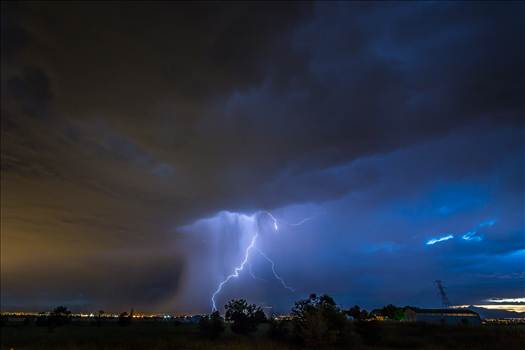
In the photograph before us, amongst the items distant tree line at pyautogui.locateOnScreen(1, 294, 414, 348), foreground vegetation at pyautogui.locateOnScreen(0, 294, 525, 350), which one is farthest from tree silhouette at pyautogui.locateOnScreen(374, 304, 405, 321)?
distant tree line at pyautogui.locateOnScreen(1, 294, 414, 348)

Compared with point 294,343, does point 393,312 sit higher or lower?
lower

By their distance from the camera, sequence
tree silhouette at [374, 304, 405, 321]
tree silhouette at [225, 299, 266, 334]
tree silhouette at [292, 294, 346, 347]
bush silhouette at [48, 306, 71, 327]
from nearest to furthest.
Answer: tree silhouette at [292, 294, 346, 347] < tree silhouette at [225, 299, 266, 334] < bush silhouette at [48, 306, 71, 327] < tree silhouette at [374, 304, 405, 321]

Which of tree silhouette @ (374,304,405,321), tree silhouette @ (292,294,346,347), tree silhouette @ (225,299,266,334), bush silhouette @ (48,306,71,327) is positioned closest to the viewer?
tree silhouette @ (292,294,346,347)

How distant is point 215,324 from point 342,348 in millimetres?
15916

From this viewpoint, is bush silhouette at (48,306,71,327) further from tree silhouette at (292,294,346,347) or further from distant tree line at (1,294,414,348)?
tree silhouette at (292,294,346,347)

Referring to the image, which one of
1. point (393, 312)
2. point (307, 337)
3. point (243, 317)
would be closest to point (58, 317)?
point (243, 317)

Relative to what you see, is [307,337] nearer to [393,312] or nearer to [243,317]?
[243,317]

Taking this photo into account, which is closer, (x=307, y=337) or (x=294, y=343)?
(x=307, y=337)

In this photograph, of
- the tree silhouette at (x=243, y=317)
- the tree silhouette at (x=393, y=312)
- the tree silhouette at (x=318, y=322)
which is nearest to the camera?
the tree silhouette at (x=318, y=322)

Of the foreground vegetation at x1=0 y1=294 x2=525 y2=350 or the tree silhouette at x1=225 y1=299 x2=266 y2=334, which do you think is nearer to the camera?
the foreground vegetation at x1=0 y1=294 x2=525 y2=350

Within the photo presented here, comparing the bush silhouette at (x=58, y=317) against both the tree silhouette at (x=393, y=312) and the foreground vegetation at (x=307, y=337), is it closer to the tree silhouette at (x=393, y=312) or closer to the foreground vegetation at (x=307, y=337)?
the foreground vegetation at (x=307, y=337)

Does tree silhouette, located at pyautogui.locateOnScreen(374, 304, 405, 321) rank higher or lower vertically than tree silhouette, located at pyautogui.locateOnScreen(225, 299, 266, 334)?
lower

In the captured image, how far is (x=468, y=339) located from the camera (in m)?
32.7

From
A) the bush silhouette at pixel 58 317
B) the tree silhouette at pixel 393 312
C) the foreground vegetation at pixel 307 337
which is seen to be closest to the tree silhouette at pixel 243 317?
the foreground vegetation at pixel 307 337
